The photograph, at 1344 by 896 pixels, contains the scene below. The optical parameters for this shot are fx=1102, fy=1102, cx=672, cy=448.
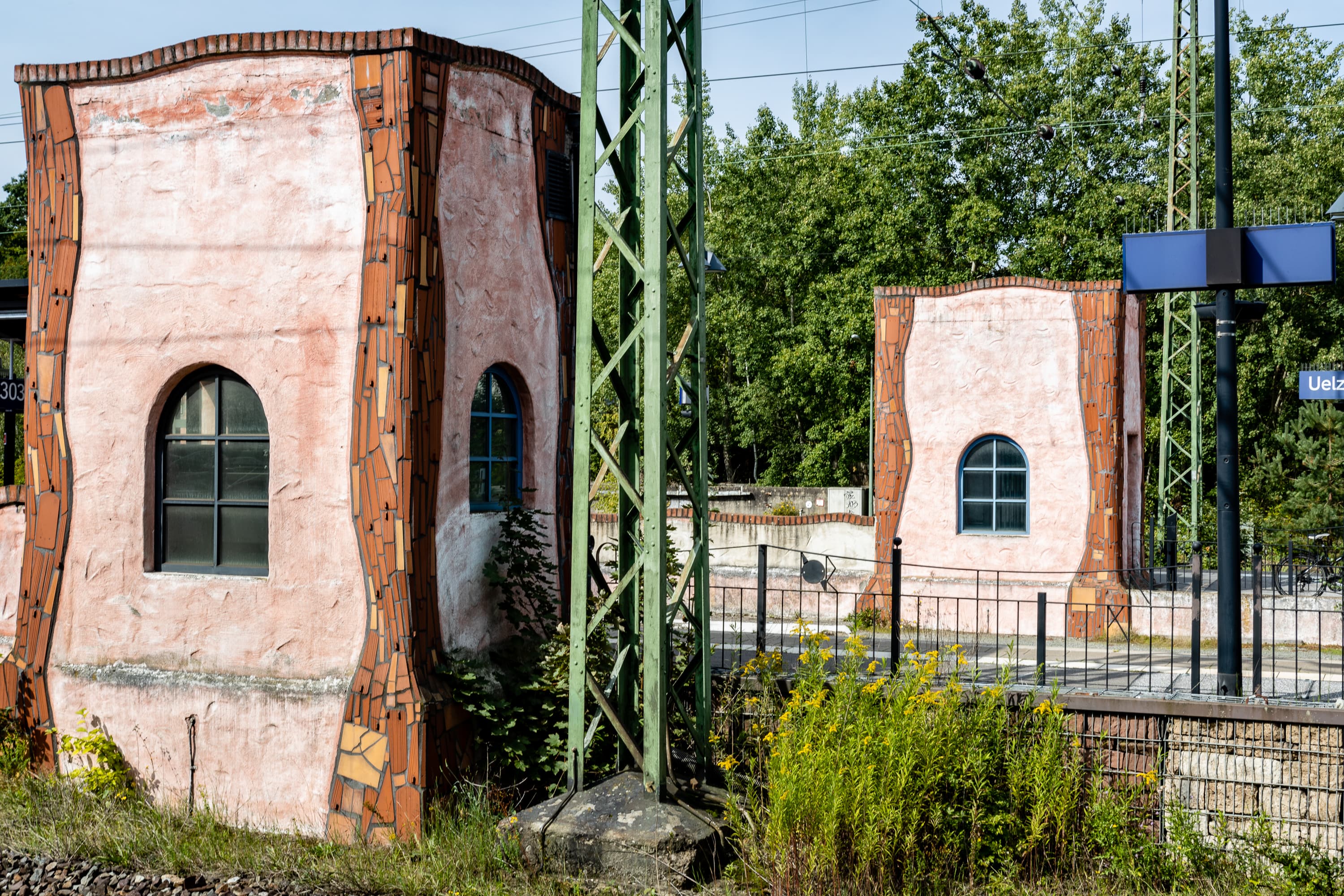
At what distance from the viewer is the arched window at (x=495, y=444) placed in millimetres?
8188

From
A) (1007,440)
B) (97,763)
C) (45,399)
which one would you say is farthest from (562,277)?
(1007,440)

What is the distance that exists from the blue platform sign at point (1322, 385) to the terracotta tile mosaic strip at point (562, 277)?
26.9ft

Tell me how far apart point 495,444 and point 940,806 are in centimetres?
408

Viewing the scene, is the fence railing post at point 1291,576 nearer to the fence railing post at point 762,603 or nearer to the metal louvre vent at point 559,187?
the fence railing post at point 762,603

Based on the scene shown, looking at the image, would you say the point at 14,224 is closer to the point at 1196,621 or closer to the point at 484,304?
the point at 484,304

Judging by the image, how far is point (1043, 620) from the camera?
893cm

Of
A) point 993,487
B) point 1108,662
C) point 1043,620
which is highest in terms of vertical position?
point 993,487

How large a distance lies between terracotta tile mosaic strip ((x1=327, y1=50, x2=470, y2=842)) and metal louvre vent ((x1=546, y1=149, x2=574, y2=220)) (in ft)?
4.26

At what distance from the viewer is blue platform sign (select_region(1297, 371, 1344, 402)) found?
1187 cm

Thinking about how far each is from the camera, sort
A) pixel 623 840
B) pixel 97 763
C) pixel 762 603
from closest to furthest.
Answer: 1. pixel 623 840
2. pixel 97 763
3. pixel 762 603

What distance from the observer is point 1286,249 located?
785cm

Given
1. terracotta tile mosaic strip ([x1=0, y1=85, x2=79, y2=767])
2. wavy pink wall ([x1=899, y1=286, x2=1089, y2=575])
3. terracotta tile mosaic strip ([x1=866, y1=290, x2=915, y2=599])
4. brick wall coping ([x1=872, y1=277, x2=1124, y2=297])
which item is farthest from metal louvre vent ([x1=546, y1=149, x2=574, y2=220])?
wavy pink wall ([x1=899, y1=286, x2=1089, y2=575])

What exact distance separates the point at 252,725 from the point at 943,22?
3005 cm

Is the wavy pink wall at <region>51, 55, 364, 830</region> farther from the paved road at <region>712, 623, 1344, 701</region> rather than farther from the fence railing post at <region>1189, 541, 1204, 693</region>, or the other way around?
the fence railing post at <region>1189, 541, 1204, 693</region>
